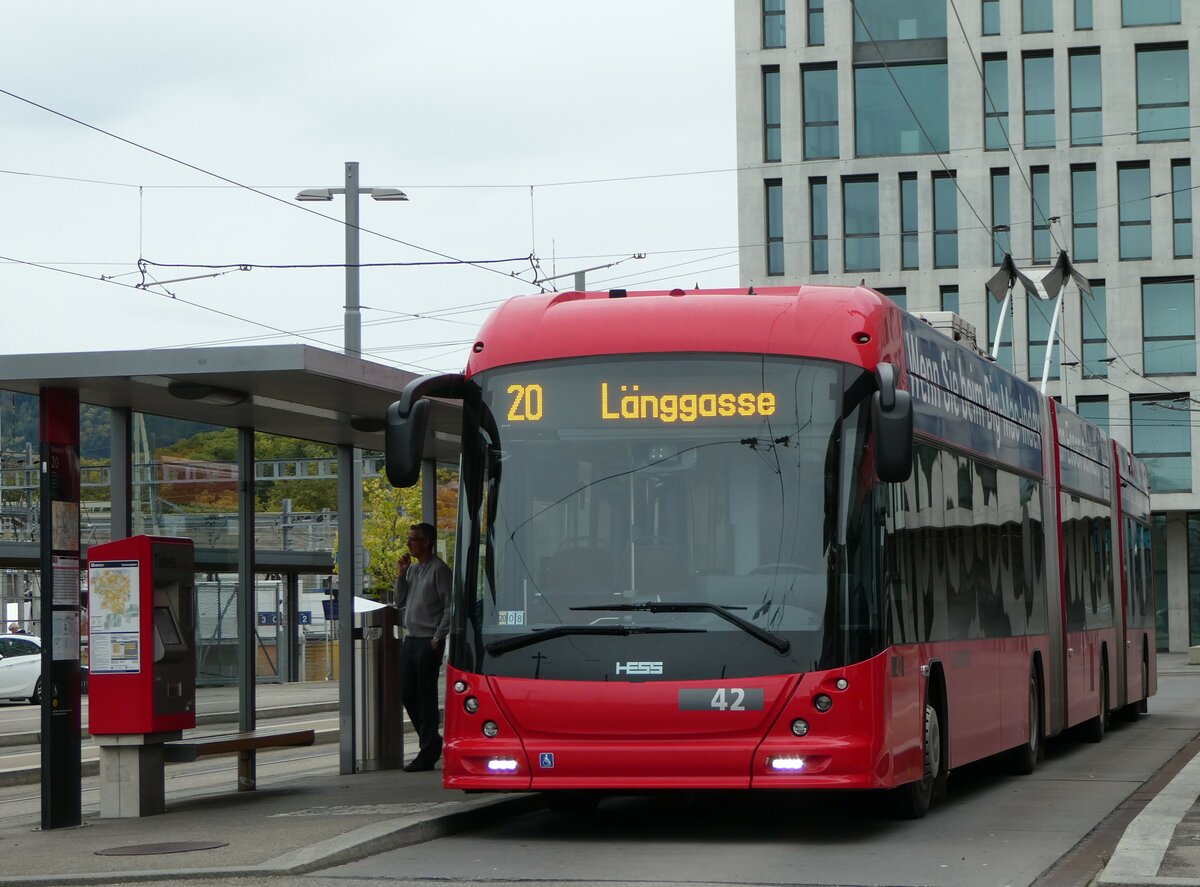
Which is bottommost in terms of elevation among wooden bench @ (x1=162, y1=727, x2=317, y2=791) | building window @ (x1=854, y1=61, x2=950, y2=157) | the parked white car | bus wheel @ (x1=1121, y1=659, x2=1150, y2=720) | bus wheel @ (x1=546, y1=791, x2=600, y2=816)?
the parked white car

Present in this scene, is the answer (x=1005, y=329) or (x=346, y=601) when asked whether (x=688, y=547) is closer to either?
(x=346, y=601)

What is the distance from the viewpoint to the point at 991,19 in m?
50.8

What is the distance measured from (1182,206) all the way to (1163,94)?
2.87 metres

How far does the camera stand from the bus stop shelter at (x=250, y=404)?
11672 mm

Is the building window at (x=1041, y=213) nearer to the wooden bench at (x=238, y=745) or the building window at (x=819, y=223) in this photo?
the building window at (x=819, y=223)

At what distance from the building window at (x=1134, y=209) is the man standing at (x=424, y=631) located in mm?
38540

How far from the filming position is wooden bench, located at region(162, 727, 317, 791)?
41.0ft

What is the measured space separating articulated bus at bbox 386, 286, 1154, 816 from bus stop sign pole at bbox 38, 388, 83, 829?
7.79ft

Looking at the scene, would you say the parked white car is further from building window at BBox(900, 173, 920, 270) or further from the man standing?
building window at BBox(900, 173, 920, 270)

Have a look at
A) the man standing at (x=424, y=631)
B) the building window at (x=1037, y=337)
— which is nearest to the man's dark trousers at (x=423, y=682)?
the man standing at (x=424, y=631)

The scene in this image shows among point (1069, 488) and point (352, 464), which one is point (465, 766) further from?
point (1069, 488)

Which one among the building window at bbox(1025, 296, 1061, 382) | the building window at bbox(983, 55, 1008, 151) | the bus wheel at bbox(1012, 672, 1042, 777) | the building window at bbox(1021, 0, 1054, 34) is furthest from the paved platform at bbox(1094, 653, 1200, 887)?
the building window at bbox(1021, 0, 1054, 34)

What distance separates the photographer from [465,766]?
416 inches

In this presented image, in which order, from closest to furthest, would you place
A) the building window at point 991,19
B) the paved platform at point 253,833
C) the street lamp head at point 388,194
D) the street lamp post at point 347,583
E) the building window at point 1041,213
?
the paved platform at point 253,833 → the street lamp post at point 347,583 → the street lamp head at point 388,194 → the building window at point 1041,213 → the building window at point 991,19
